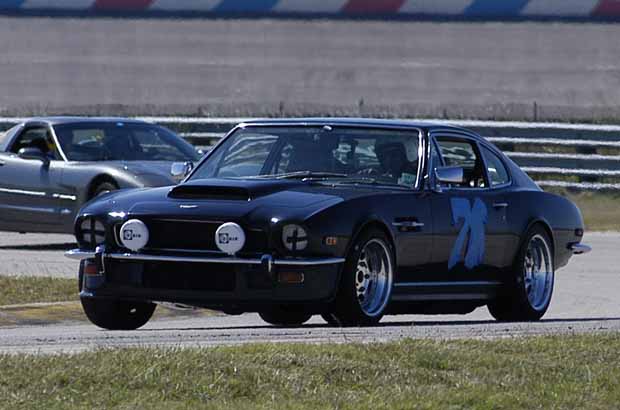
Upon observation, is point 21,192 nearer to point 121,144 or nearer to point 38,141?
point 38,141

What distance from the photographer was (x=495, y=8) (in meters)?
27.4

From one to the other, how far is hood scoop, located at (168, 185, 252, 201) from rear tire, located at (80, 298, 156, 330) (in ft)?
2.41

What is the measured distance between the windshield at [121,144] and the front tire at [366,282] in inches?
312

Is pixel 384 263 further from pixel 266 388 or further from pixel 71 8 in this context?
pixel 71 8

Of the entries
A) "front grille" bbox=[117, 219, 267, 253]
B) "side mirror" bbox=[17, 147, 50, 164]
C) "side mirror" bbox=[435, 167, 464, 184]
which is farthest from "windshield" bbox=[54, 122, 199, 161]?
"front grille" bbox=[117, 219, 267, 253]

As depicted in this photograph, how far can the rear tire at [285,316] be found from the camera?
416 inches

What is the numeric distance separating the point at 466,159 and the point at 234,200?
2396mm

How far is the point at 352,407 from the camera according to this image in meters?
7.36

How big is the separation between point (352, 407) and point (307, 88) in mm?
20377

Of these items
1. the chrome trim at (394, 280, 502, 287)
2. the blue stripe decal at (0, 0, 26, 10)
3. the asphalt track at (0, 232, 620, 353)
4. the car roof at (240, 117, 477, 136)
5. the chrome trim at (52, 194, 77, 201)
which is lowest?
the asphalt track at (0, 232, 620, 353)

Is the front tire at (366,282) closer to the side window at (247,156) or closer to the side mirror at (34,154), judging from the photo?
the side window at (247,156)

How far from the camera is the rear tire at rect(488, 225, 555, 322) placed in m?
12.1

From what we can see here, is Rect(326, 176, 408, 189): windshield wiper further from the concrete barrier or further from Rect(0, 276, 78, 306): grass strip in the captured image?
the concrete barrier

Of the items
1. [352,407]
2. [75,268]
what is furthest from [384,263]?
[75,268]
